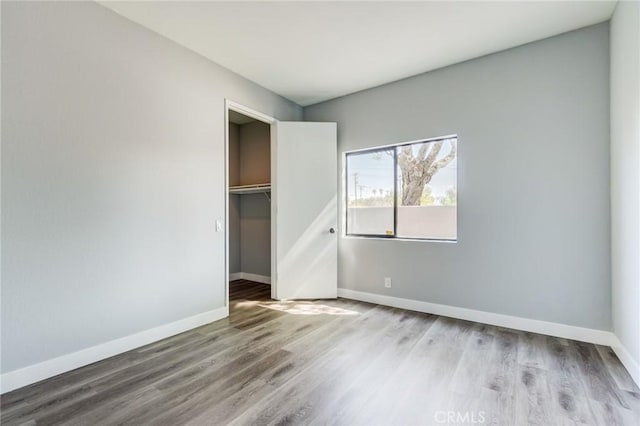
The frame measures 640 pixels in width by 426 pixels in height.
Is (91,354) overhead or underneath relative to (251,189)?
underneath

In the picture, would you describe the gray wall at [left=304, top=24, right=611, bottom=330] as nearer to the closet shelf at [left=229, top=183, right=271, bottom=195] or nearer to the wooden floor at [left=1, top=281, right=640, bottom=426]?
the wooden floor at [left=1, top=281, right=640, bottom=426]

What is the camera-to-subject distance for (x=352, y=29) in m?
2.62

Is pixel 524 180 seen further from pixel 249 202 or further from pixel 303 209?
pixel 249 202

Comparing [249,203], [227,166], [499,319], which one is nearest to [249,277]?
[249,203]

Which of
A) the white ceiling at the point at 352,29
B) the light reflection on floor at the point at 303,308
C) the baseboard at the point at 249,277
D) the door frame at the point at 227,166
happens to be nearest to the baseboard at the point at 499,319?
the light reflection on floor at the point at 303,308

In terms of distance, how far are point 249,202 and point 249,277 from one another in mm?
1344

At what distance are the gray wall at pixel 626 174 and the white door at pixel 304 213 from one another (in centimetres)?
277

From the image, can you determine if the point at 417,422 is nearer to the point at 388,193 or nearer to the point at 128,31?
the point at 388,193

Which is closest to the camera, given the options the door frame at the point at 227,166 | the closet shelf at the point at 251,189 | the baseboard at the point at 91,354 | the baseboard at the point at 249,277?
the baseboard at the point at 91,354

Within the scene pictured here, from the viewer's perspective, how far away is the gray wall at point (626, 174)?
1.98 metres

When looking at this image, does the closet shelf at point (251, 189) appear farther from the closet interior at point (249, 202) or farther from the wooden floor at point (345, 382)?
the wooden floor at point (345, 382)

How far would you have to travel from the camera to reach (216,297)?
325cm

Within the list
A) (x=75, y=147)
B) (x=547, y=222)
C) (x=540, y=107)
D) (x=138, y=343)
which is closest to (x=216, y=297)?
(x=138, y=343)

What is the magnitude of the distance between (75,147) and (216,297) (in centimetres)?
190
